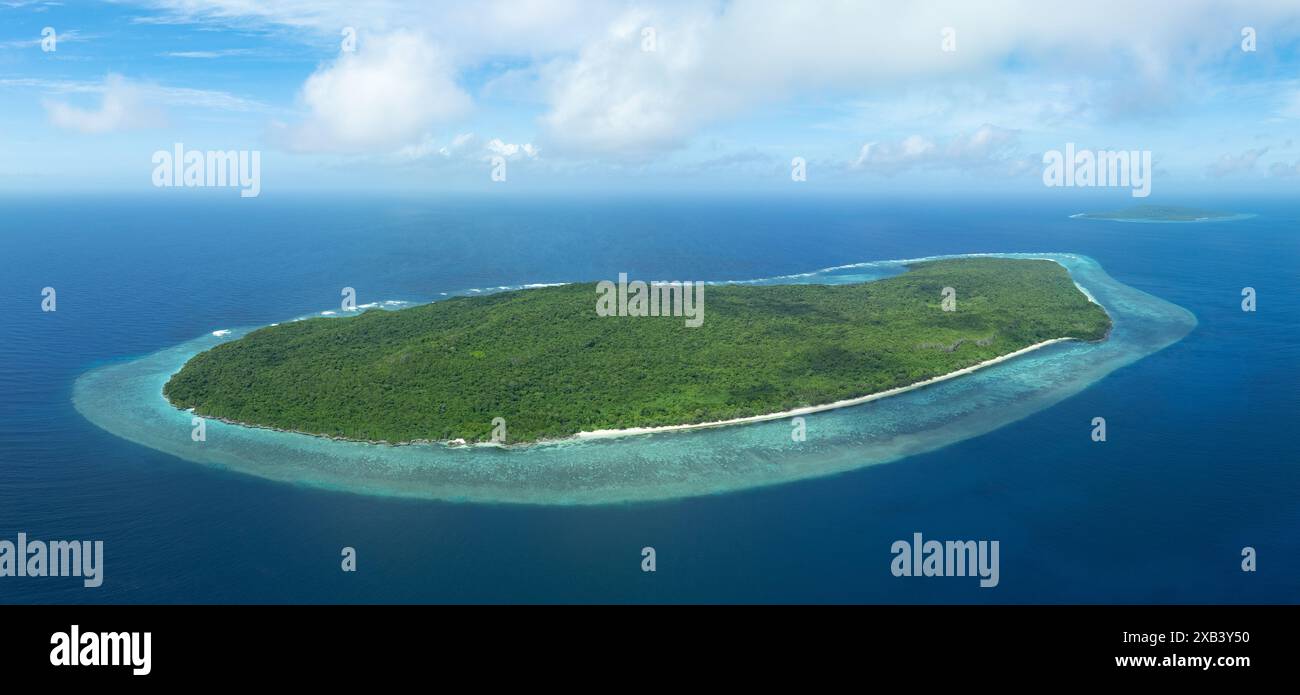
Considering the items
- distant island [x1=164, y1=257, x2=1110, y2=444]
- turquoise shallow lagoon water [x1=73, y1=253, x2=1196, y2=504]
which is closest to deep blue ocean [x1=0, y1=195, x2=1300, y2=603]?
turquoise shallow lagoon water [x1=73, y1=253, x2=1196, y2=504]

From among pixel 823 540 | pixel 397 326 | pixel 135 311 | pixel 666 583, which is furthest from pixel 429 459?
pixel 135 311

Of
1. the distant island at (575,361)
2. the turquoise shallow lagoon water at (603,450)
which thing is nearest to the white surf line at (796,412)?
the distant island at (575,361)

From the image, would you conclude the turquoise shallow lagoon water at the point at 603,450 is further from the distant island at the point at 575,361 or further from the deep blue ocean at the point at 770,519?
the distant island at the point at 575,361

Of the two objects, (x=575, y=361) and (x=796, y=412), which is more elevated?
(x=575, y=361)

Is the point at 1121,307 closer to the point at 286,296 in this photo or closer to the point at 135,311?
the point at 286,296

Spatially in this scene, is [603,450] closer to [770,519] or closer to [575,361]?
[770,519]

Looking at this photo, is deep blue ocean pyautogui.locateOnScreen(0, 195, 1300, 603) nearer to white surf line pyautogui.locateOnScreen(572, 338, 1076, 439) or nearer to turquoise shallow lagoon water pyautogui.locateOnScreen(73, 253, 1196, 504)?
turquoise shallow lagoon water pyautogui.locateOnScreen(73, 253, 1196, 504)

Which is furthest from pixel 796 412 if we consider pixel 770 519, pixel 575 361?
pixel 575 361
